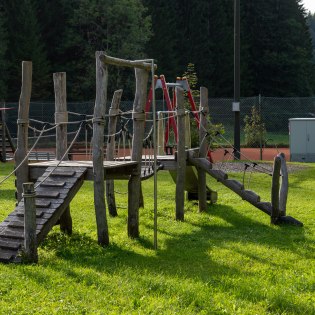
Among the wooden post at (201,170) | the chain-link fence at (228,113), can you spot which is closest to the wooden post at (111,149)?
the wooden post at (201,170)

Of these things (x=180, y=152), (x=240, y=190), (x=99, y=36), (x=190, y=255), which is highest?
(x=99, y=36)

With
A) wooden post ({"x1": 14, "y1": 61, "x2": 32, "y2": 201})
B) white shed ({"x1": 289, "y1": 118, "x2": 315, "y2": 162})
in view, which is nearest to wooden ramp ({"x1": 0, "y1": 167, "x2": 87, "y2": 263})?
wooden post ({"x1": 14, "y1": 61, "x2": 32, "y2": 201})

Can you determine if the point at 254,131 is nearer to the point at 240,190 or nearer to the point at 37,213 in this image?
the point at 240,190

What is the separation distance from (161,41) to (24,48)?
42.5 feet

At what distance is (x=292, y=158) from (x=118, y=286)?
759 inches

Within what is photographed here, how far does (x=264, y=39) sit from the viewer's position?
6494 centimetres

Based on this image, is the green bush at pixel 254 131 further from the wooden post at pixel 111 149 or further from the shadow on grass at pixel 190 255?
the shadow on grass at pixel 190 255

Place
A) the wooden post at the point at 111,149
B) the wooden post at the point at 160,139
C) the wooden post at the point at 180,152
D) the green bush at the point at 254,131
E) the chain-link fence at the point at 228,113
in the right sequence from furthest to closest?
the chain-link fence at the point at 228,113 → the green bush at the point at 254,131 → the wooden post at the point at 160,139 → the wooden post at the point at 111,149 → the wooden post at the point at 180,152

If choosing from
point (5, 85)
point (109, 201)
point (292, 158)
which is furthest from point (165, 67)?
point (109, 201)

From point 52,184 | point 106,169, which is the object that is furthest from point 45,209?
point 106,169

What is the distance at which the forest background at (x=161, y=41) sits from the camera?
1764 inches

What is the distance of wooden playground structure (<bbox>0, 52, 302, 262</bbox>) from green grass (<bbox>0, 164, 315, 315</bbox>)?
327 millimetres

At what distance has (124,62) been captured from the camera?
837cm

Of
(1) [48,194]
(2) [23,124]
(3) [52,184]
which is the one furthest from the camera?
(2) [23,124]
